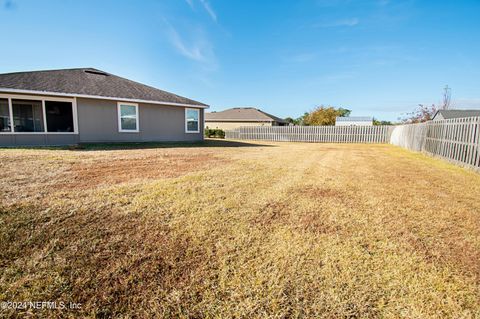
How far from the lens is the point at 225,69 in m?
25.8

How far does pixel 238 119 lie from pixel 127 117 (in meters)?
21.9

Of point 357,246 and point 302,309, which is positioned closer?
point 302,309

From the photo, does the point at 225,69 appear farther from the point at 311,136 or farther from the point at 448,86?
the point at 448,86

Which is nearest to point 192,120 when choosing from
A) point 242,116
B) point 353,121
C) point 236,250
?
point 236,250

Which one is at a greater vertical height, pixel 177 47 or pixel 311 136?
pixel 177 47

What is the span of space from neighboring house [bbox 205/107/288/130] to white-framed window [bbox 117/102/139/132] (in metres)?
21.1

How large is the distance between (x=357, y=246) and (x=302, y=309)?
114 cm

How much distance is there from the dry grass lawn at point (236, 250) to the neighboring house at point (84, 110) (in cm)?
798

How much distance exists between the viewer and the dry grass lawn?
1.56m

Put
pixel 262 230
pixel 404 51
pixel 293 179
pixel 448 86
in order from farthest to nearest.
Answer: pixel 448 86, pixel 404 51, pixel 293 179, pixel 262 230

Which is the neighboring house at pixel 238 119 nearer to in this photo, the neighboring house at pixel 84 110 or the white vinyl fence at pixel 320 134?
the white vinyl fence at pixel 320 134

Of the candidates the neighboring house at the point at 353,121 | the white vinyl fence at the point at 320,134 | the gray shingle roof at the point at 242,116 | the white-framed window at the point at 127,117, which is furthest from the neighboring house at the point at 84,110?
the neighboring house at the point at 353,121

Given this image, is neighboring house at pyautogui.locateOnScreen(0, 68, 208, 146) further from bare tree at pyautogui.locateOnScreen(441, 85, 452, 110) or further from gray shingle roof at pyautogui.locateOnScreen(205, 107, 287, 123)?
bare tree at pyautogui.locateOnScreen(441, 85, 452, 110)

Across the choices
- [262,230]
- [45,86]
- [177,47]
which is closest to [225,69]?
[177,47]
